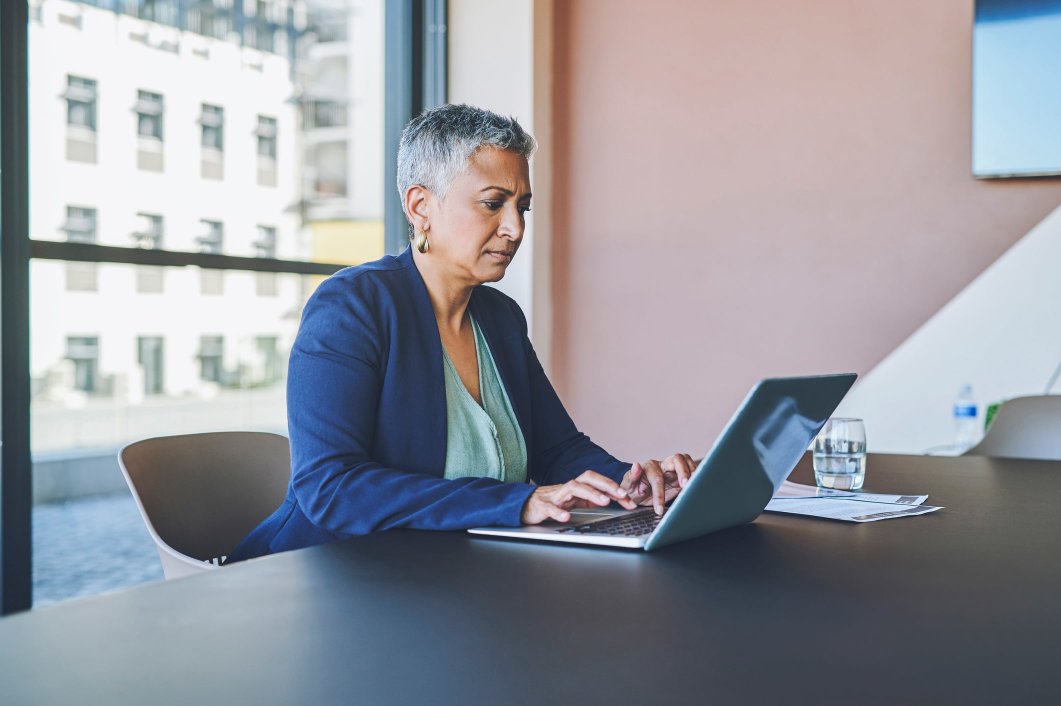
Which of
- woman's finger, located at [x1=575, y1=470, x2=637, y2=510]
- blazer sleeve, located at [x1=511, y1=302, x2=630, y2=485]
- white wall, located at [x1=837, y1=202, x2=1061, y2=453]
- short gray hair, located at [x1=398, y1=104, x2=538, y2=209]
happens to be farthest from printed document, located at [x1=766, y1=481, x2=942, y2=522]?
white wall, located at [x1=837, y1=202, x2=1061, y2=453]

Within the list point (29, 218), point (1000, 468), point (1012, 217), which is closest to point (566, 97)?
point (1012, 217)

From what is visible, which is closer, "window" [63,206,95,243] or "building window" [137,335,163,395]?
"window" [63,206,95,243]

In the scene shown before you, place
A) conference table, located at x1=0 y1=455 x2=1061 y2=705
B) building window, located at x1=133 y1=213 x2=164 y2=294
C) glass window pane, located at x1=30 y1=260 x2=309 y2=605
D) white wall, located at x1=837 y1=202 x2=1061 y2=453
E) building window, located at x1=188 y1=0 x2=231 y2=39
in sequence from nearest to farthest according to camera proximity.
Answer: conference table, located at x1=0 y1=455 x2=1061 y2=705
glass window pane, located at x1=30 y1=260 x2=309 y2=605
building window, located at x1=133 y1=213 x2=164 y2=294
building window, located at x1=188 y1=0 x2=231 y2=39
white wall, located at x1=837 y1=202 x2=1061 y2=453

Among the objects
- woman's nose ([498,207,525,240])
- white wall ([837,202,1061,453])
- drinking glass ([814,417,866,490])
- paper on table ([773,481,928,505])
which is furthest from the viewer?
white wall ([837,202,1061,453])

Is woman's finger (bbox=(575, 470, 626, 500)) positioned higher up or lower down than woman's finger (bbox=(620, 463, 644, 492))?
higher up

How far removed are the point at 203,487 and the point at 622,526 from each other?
0.79m

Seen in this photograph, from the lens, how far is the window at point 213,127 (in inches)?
109

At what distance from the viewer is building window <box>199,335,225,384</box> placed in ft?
8.96

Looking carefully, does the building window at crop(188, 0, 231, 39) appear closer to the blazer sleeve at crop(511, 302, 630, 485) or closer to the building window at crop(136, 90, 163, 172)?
the building window at crop(136, 90, 163, 172)

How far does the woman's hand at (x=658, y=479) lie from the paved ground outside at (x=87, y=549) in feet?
4.32

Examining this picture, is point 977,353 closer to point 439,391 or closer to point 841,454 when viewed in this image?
point 841,454

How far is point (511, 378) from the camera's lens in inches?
69.6

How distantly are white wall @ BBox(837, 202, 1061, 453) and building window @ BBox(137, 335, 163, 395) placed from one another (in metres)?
2.09

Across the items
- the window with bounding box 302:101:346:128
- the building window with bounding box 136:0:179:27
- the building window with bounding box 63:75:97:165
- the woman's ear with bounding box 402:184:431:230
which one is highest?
the building window with bounding box 136:0:179:27
